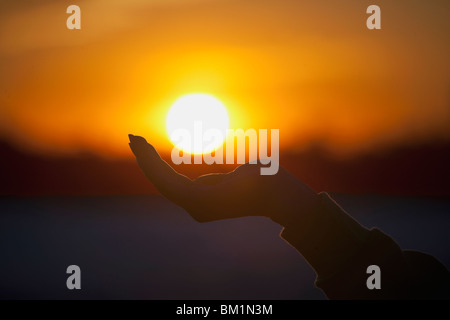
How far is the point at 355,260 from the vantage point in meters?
1.75

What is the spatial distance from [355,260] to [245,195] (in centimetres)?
51

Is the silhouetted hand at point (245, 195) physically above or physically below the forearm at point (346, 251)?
above

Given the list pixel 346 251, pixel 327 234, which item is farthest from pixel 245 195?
pixel 346 251

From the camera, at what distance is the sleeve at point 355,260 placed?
1.73m

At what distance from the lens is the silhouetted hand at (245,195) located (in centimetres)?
170

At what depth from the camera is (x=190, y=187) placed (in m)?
1.81

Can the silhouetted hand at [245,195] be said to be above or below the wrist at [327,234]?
above

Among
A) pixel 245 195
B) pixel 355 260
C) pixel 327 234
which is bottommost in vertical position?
pixel 355 260

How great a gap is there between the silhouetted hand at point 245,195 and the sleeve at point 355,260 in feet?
0.23

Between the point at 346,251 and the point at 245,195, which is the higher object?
the point at 245,195

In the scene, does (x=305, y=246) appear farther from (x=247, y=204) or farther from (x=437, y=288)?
(x=437, y=288)

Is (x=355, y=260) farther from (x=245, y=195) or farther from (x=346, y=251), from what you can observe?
(x=245, y=195)

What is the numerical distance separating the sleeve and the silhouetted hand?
0.07 m
